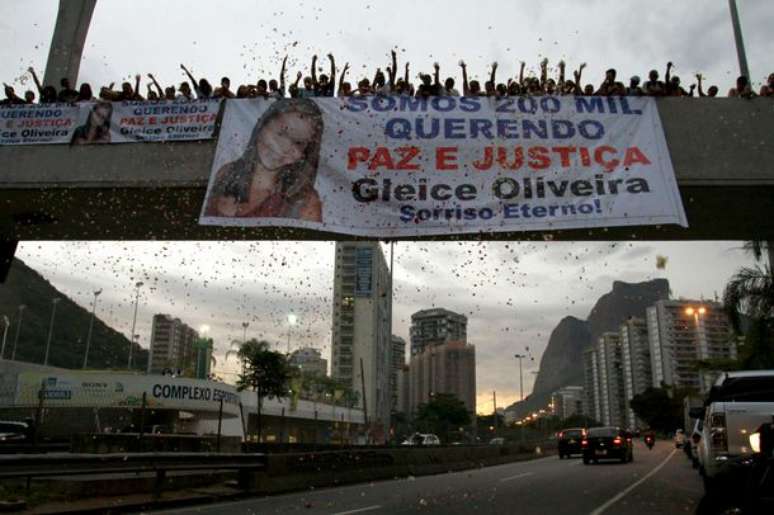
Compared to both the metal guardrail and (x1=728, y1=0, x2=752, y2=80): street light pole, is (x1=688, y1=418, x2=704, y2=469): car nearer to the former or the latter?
(x1=728, y1=0, x2=752, y2=80): street light pole

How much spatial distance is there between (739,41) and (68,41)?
1415cm

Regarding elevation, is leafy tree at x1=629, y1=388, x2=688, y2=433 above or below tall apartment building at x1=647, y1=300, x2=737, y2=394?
below

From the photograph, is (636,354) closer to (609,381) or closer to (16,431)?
(609,381)

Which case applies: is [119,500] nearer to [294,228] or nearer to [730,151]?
[294,228]

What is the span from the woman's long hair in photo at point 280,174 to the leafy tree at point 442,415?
92.6m

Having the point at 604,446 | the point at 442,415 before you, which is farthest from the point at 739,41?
the point at 442,415

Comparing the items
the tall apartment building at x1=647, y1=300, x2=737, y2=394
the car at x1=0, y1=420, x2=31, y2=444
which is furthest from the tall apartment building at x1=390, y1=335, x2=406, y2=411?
the car at x1=0, y1=420, x2=31, y2=444

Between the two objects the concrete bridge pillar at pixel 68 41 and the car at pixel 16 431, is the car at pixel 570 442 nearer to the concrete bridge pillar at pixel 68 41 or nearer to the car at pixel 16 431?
the car at pixel 16 431

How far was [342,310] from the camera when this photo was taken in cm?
14575

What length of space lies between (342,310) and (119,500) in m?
134

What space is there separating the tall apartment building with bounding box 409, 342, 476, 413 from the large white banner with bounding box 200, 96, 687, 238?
108 metres

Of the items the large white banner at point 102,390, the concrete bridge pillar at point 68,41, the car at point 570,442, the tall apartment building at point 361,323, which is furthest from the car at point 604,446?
→ the tall apartment building at point 361,323

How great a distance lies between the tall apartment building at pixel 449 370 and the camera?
123062 millimetres

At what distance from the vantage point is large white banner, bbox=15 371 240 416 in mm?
42438
